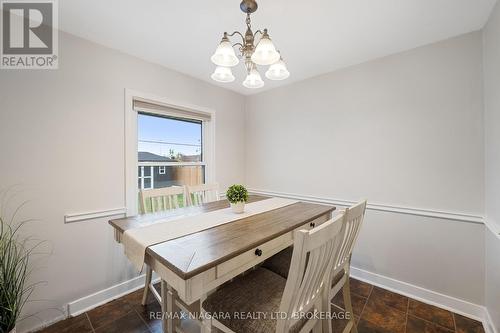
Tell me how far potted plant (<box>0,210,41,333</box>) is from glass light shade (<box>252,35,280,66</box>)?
1998 mm

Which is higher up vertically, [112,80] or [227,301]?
[112,80]

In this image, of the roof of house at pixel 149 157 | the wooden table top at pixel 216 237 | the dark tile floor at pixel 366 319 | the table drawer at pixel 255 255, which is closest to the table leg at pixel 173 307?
the dark tile floor at pixel 366 319

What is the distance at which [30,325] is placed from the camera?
154 centimetres

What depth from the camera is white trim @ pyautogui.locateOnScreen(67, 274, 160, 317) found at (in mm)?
1717

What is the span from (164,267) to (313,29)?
1.99 metres

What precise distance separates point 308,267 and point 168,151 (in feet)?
→ 7.11

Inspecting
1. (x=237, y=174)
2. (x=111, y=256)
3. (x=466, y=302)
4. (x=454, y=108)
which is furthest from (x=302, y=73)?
(x=111, y=256)

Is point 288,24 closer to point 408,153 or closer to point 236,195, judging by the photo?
point 236,195

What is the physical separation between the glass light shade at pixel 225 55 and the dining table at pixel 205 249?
1.07 metres

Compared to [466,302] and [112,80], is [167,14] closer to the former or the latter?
[112,80]

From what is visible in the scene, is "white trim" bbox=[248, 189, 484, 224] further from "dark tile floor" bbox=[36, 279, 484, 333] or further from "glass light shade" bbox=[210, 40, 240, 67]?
"glass light shade" bbox=[210, 40, 240, 67]

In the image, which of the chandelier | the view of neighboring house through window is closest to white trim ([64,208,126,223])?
the view of neighboring house through window

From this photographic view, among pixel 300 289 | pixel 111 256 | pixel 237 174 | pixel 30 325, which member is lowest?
pixel 30 325

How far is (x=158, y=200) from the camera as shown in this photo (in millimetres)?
1920
